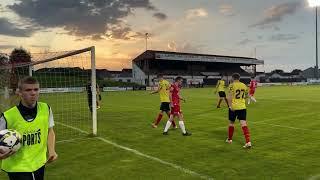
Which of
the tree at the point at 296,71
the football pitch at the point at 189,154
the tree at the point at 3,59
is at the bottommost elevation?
the football pitch at the point at 189,154

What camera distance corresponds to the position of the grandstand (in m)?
87.5

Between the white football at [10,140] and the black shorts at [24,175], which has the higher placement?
the white football at [10,140]

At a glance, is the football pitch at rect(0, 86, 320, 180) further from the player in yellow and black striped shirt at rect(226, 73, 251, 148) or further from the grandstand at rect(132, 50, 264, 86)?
the grandstand at rect(132, 50, 264, 86)

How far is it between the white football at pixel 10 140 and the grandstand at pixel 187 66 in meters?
75.0

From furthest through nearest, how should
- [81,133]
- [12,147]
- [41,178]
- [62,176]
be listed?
[81,133]
[62,176]
[41,178]
[12,147]

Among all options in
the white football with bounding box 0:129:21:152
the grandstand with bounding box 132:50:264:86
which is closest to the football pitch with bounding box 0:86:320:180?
the white football with bounding box 0:129:21:152

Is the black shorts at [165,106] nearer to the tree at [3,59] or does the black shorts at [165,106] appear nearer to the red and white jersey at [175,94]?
the red and white jersey at [175,94]

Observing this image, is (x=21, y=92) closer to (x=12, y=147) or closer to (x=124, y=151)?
(x=12, y=147)

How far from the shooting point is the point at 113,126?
16.9 metres

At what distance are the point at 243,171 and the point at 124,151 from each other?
3.82 m

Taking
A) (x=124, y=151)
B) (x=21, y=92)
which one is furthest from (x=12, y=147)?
(x=124, y=151)

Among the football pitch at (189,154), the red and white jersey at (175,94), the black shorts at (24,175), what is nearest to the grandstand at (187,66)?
the football pitch at (189,154)

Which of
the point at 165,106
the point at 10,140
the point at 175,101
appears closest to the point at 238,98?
the point at 175,101

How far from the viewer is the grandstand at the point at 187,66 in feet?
287
